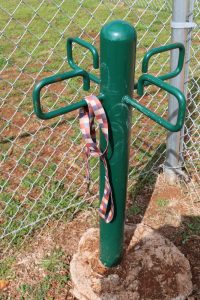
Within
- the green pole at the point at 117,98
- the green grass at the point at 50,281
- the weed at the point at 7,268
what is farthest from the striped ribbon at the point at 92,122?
the weed at the point at 7,268

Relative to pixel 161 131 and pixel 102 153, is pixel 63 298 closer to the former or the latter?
pixel 102 153

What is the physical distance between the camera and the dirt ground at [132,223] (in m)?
2.00

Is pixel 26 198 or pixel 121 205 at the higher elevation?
pixel 121 205

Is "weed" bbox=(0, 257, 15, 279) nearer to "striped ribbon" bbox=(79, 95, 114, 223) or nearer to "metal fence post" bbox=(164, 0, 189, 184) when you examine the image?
"striped ribbon" bbox=(79, 95, 114, 223)

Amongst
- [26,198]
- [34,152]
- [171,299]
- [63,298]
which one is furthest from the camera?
[34,152]

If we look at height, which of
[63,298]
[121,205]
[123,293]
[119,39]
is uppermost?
[119,39]

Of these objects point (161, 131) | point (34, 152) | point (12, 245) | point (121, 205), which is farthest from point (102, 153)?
point (161, 131)

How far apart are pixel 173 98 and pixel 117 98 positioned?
3.09 feet

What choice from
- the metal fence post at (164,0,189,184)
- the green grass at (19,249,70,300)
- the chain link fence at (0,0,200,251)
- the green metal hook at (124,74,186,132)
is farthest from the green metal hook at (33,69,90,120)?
the green grass at (19,249,70,300)

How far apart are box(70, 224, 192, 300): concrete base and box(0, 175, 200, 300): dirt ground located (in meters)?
0.14

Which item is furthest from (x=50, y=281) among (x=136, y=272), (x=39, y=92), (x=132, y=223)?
(x=39, y=92)

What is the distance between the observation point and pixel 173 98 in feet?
7.31

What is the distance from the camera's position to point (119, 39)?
1.23 m

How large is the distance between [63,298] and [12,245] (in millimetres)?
452
